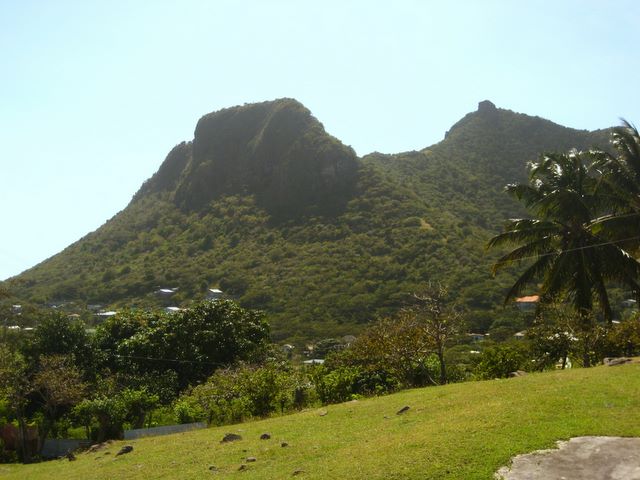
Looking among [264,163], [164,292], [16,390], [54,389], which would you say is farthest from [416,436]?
[264,163]

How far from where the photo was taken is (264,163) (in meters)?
92.2

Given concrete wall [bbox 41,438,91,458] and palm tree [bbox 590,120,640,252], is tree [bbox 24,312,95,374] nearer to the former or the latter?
concrete wall [bbox 41,438,91,458]

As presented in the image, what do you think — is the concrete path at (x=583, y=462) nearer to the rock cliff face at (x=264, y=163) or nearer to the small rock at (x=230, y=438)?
the small rock at (x=230, y=438)

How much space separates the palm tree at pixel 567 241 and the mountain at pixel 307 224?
80.4 ft

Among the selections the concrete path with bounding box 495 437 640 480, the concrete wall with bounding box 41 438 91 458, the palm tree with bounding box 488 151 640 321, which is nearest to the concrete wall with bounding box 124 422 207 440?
the concrete wall with bounding box 41 438 91 458

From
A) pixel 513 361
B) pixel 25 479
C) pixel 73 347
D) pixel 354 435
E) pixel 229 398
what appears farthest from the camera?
pixel 73 347

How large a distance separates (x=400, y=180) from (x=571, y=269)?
60.2 m

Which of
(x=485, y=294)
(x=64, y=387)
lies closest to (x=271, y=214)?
(x=485, y=294)

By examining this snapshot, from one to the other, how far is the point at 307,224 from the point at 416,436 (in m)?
64.6

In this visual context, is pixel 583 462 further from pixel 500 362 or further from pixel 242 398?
pixel 242 398

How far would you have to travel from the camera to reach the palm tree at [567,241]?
807 inches

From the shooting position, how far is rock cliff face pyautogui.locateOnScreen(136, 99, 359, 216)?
81.2 metres

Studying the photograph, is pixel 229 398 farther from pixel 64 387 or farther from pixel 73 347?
pixel 73 347

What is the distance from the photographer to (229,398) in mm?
22109
